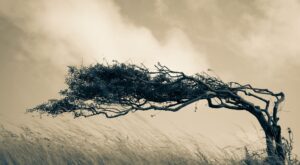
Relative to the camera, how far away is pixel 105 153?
7.19 metres

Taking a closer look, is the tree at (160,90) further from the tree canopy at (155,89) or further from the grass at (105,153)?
the grass at (105,153)

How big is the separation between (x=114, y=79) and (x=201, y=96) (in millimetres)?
3411

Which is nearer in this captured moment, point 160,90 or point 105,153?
point 105,153

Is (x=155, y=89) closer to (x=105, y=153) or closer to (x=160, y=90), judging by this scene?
(x=160, y=90)

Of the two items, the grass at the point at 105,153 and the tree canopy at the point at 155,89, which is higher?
the tree canopy at the point at 155,89

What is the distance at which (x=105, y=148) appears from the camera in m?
7.38

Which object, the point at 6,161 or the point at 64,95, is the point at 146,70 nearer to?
the point at 64,95

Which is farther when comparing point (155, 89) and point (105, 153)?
point (155, 89)

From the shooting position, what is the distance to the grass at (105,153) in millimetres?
7047

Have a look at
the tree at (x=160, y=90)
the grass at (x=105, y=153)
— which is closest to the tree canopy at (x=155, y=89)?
the tree at (x=160, y=90)

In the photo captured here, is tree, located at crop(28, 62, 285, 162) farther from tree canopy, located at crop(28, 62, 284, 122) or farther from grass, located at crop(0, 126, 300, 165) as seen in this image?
grass, located at crop(0, 126, 300, 165)

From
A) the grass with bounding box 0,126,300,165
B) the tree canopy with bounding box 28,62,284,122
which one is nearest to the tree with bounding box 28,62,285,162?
the tree canopy with bounding box 28,62,284,122

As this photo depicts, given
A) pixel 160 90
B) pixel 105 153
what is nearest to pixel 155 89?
pixel 160 90

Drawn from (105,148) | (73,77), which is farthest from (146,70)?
(105,148)
